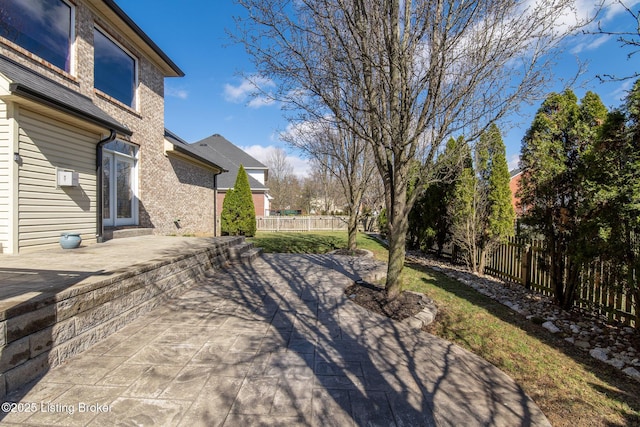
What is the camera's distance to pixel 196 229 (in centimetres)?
1244

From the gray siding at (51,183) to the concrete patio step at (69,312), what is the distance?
241 centimetres

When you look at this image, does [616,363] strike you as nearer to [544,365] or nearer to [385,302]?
[544,365]

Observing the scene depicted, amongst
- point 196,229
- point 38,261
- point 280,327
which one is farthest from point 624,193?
point 196,229

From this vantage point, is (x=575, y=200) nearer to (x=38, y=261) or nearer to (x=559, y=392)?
(x=559, y=392)

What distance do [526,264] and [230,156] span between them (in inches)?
967

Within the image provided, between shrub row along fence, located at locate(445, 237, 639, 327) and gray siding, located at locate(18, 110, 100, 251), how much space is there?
883cm

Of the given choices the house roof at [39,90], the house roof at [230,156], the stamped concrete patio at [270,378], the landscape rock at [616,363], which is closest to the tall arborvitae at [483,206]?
the landscape rock at [616,363]

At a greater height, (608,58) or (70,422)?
(608,58)

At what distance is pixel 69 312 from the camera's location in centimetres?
286

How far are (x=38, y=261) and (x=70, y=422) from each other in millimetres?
3378

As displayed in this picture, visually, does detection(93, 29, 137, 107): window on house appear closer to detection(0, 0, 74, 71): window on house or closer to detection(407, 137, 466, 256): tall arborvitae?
detection(0, 0, 74, 71): window on house

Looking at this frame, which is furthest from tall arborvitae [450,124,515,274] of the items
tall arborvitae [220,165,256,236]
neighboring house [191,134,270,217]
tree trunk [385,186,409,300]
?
neighboring house [191,134,270,217]

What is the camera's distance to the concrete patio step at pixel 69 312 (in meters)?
2.33

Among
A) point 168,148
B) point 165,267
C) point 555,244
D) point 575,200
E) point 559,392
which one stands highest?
point 168,148
